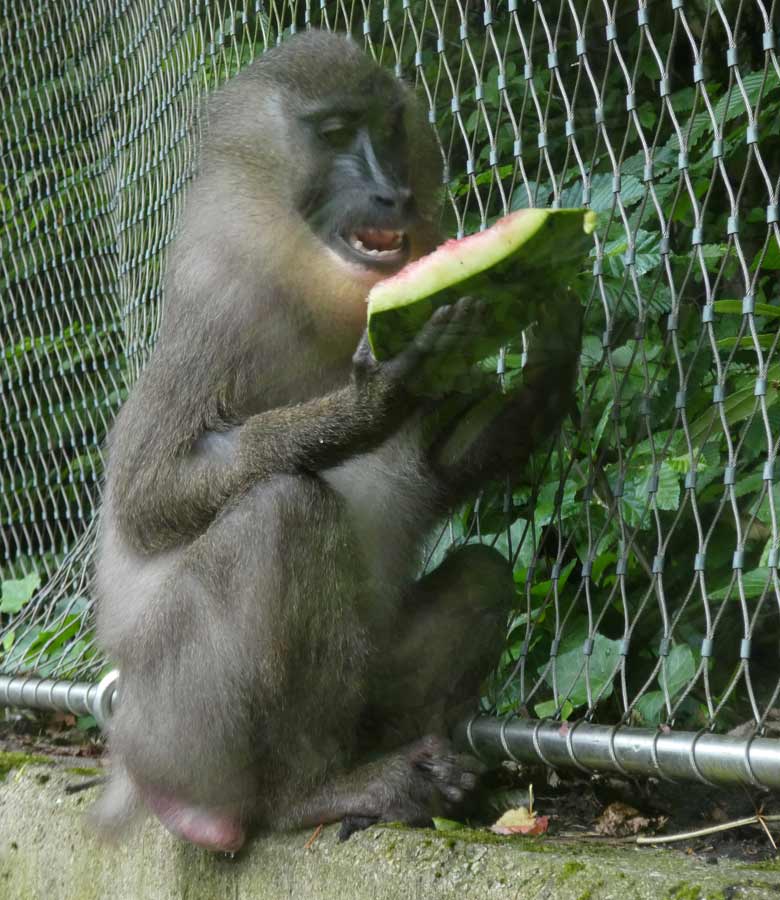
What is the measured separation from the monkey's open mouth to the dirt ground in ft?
4.41

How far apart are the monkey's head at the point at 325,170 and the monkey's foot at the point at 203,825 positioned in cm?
123

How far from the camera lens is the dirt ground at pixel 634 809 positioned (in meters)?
2.77

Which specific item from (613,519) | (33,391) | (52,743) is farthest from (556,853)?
(33,391)

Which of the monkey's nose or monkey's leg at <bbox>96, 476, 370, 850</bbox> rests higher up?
the monkey's nose

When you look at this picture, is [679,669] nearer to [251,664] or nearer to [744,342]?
[744,342]

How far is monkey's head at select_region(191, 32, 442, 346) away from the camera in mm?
3242

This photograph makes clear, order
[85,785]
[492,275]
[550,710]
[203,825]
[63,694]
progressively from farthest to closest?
[63,694] < [85,785] < [550,710] < [203,825] < [492,275]

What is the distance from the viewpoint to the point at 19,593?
5.83m

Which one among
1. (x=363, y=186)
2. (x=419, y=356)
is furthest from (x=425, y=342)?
(x=363, y=186)

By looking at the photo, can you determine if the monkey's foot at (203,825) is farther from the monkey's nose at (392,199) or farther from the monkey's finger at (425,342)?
the monkey's nose at (392,199)

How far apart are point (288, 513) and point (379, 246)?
0.73m

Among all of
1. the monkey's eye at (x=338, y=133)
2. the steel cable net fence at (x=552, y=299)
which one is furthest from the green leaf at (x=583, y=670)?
the monkey's eye at (x=338, y=133)

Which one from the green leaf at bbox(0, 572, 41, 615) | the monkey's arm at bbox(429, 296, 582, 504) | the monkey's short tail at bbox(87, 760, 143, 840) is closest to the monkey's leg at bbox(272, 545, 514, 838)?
the monkey's arm at bbox(429, 296, 582, 504)

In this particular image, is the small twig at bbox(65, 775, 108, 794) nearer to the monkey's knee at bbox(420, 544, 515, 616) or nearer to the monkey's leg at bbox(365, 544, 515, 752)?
the monkey's leg at bbox(365, 544, 515, 752)
